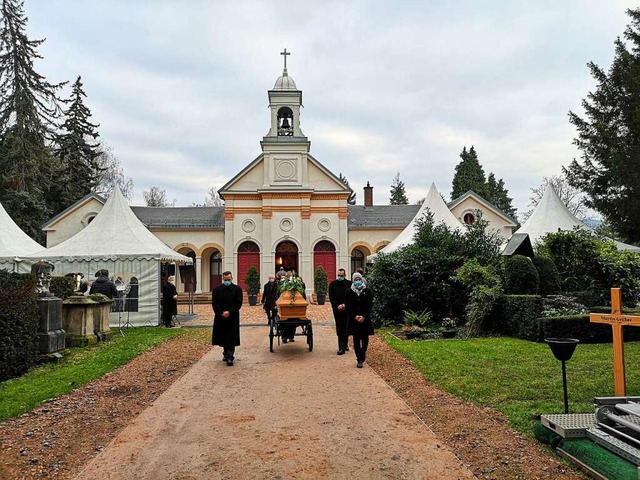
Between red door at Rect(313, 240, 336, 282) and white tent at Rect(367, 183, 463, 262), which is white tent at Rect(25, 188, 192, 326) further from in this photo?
red door at Rect(313, 240, 336, 282)

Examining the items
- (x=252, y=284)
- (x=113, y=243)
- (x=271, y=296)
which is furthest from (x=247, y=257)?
(x=271, y=296)

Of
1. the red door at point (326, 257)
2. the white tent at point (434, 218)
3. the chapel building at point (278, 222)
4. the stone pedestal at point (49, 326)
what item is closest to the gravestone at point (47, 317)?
the stone pedestal at point (49, 326)

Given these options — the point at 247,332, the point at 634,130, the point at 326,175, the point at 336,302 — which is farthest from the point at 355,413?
the point at 326,175

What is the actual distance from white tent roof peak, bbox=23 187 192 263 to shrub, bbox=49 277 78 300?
296 centimetres

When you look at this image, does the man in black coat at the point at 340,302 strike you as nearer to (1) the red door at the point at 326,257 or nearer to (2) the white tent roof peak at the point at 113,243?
(2) the white tent roof peak at the point at 113,243

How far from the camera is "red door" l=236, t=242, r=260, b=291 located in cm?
2773

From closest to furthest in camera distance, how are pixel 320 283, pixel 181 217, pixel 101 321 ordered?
pixel 101 321, pixel 320 283, pixel 181 217

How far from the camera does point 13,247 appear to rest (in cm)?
1744

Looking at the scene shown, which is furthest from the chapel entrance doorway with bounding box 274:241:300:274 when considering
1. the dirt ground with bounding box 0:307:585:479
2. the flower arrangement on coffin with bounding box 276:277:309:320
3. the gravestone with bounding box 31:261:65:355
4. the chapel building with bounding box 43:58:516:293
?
the dirt ground with bounding box 0:307:585:479

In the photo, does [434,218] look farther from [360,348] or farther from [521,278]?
[360,348]

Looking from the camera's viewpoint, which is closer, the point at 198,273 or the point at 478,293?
the point at 478,293

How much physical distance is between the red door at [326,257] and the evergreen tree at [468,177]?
79.2ft

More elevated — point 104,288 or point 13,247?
point 13,247

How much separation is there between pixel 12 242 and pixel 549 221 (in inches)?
866
